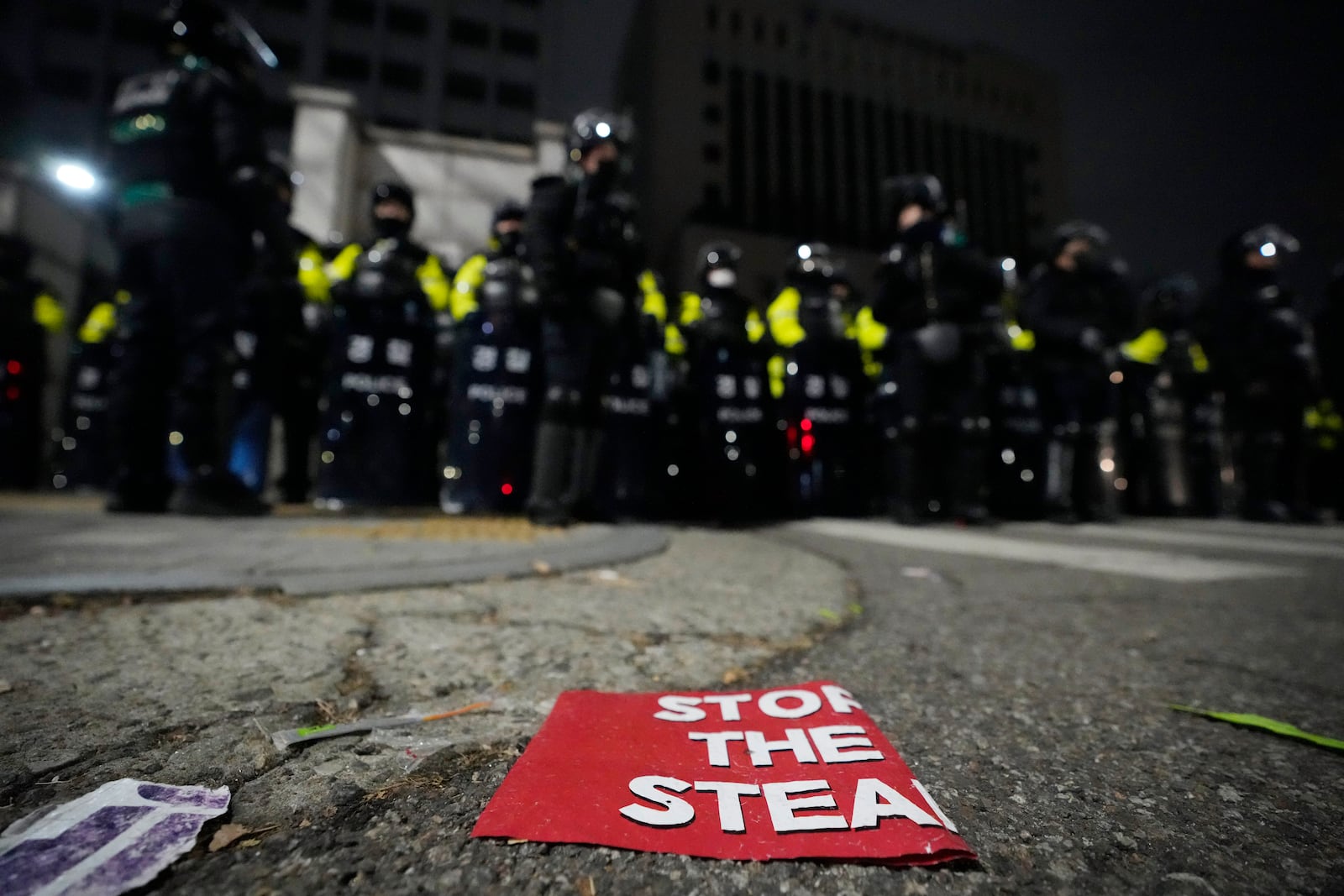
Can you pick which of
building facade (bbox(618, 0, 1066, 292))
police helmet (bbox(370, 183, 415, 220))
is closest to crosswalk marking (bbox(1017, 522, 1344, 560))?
police helmet (bbox(370, 183, 415, 220))

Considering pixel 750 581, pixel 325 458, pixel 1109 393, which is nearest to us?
pixel 750 581

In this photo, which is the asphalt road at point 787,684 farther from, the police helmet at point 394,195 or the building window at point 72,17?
the building window at point 72,17

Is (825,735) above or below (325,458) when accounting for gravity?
below

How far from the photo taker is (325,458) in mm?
3865

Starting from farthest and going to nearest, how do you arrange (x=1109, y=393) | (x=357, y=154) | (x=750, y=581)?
(x=357, y=154), (x=1109, y=393), (x=750, y=581)

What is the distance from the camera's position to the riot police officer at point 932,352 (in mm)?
3885

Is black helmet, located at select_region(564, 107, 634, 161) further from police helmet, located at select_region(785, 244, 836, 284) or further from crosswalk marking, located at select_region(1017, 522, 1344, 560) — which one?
crosswalk marking, located at select_region(1017, 522, 1344, 560)

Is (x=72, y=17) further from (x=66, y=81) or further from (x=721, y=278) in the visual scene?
(x=721, y=278)

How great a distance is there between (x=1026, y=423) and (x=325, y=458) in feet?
17.6

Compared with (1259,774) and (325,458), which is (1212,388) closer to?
(1259,774)

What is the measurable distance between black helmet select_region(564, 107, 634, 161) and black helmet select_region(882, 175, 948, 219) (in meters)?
2.03

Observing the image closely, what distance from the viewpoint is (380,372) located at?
3924mm

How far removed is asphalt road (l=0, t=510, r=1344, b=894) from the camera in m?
0.48

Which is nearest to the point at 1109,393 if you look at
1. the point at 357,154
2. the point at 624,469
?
the point at 624,469
